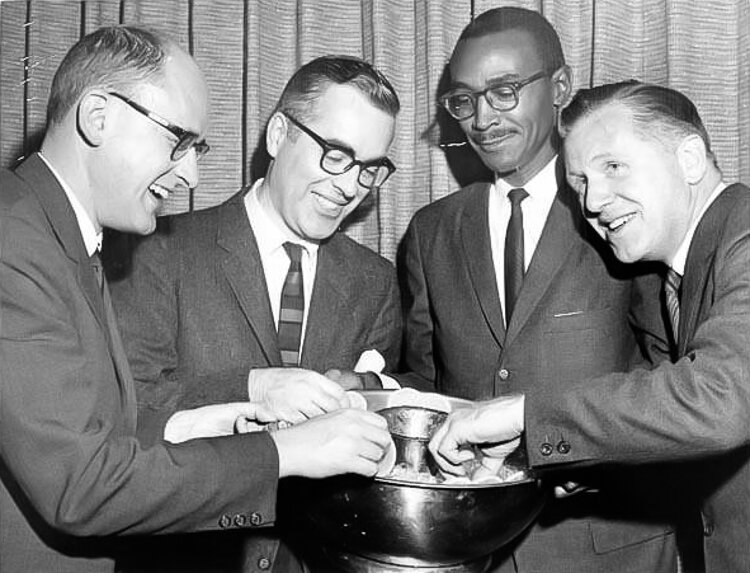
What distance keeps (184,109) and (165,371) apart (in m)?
0.46

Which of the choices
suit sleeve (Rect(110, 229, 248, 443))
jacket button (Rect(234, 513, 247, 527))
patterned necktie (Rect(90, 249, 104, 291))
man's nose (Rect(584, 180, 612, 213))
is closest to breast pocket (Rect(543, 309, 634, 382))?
man's nose (Rect(584, 180, 612, 213))

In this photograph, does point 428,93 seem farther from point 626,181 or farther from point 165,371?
point 165,371

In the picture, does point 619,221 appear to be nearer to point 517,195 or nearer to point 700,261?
Result: point 700,261

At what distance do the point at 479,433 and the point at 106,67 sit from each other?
2.40ft

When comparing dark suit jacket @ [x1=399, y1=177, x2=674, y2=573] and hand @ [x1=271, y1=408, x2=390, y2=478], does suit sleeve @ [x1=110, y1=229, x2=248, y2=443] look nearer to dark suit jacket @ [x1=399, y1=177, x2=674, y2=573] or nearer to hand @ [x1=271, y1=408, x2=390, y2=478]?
hand @ [x1=271, y1=408, x2=390, y2=478]

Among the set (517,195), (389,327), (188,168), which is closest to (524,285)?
(517,195)

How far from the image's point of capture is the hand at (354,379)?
157cm

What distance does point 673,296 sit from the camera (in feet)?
4.91

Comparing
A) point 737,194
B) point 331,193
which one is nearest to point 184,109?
point 331,193

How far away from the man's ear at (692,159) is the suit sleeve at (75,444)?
2.58ft

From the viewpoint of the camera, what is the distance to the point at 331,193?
5.40 feet

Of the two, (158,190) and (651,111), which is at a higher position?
(651,111)

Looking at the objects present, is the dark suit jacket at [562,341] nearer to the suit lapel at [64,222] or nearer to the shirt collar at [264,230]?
the shirt collar at [264,230]

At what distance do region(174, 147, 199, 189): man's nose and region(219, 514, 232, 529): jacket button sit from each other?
1.61 ft
